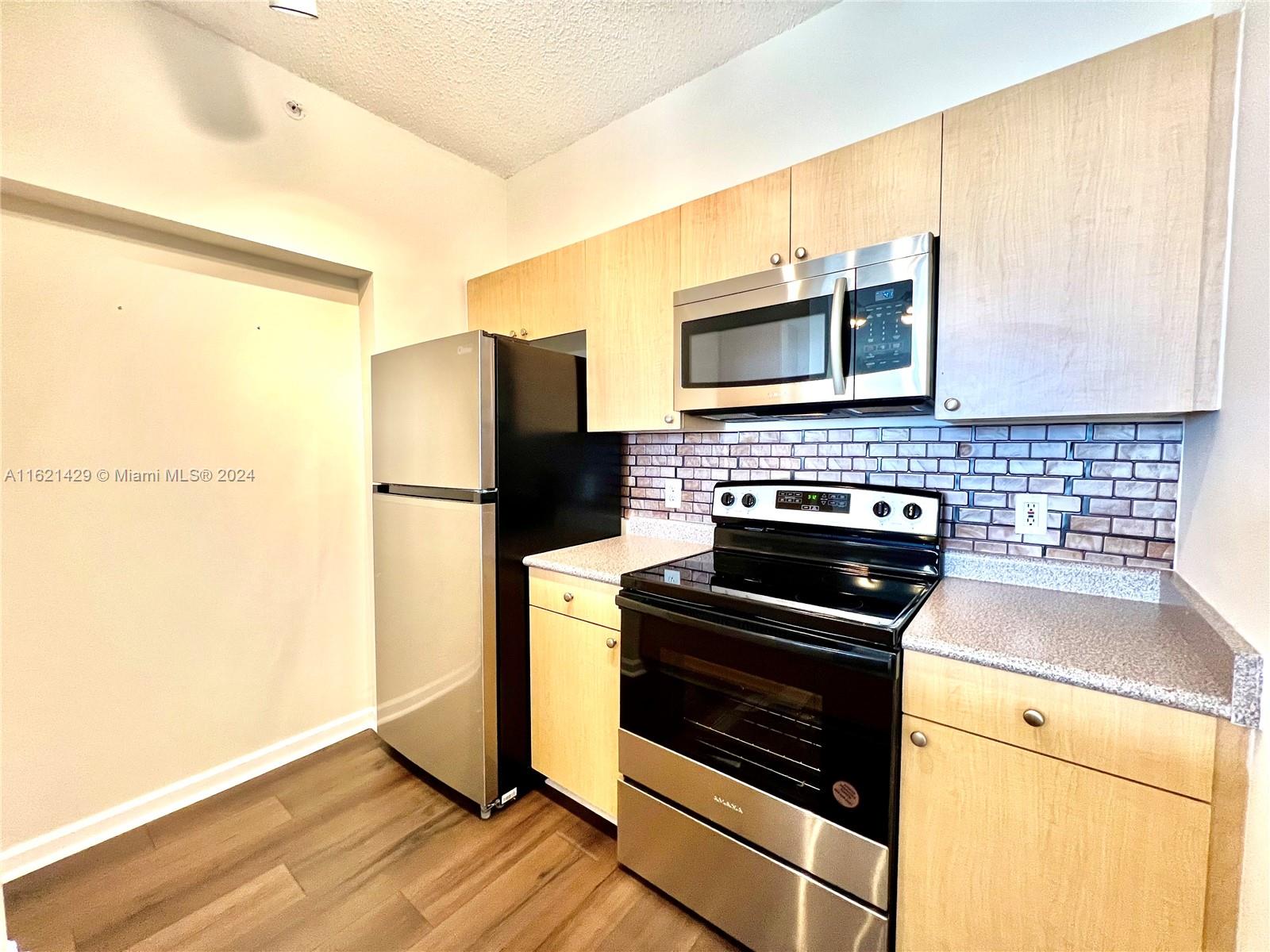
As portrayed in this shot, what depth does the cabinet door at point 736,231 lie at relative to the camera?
4.99 feet

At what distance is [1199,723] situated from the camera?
80cm

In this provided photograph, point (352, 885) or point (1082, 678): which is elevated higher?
point (1082, 678)

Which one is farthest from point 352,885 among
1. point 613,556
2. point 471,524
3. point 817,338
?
point 817,338

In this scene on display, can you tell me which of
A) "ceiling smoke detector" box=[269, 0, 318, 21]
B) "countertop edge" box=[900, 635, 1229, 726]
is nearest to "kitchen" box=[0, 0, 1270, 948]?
"countertop edge" box=[900, 635, 1229, 726]

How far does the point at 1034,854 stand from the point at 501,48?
2.75 meters

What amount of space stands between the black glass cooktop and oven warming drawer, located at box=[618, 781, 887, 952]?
2.01 feet

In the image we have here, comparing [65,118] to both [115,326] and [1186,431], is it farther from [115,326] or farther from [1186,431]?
[1186,431]

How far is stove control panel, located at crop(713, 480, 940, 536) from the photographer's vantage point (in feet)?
5.01

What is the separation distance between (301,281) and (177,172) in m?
0.52

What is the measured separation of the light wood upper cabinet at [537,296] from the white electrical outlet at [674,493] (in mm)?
742

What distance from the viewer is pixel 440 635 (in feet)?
6.21

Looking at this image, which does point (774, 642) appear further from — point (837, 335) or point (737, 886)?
point (837, 335)

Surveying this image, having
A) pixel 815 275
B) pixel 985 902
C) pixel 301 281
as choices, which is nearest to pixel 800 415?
pixel 815 275

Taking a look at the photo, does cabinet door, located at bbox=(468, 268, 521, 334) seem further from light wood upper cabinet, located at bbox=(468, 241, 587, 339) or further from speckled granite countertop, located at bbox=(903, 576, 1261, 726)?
speckled granite countertop, located at bbox=(903, 576, 1261, 726)
